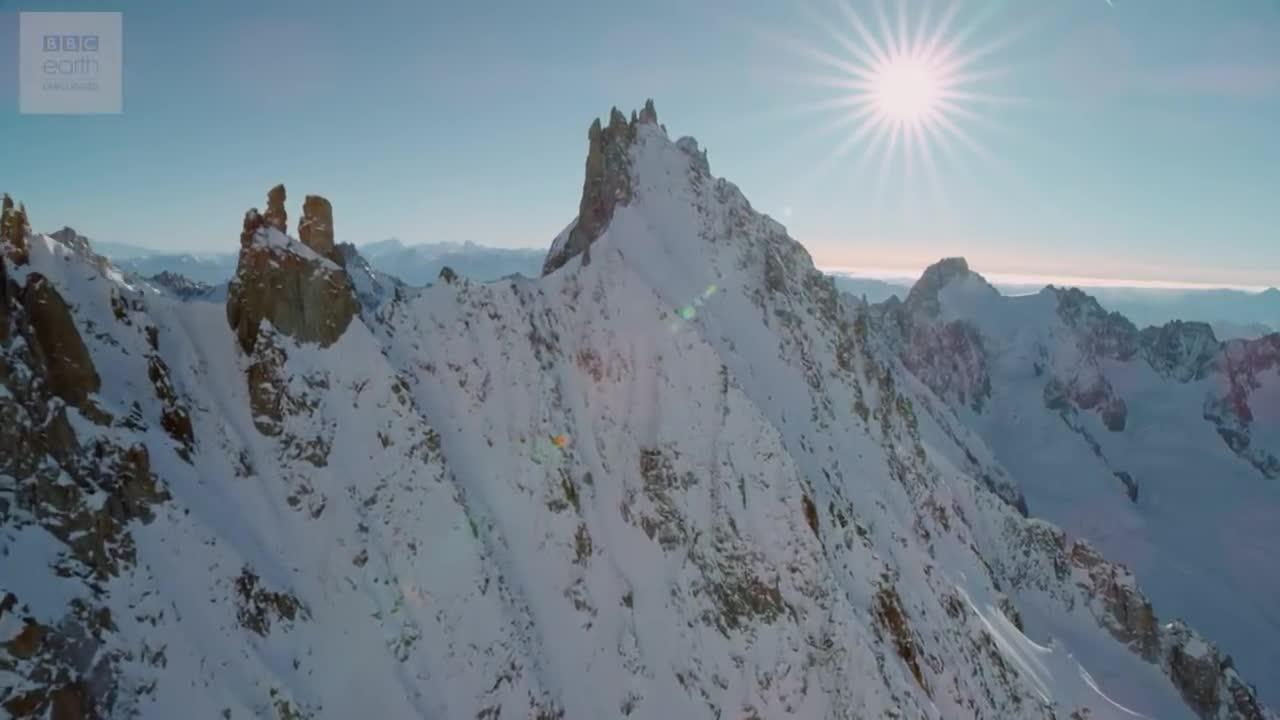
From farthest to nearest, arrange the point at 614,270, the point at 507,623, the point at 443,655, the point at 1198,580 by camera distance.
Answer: the point at 1198,580
the point at 614,270
the point at 507,623
the point at 443,655

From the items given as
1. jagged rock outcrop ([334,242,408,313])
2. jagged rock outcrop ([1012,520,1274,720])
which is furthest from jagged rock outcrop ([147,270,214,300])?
jagged rock outcrop ([1012,520,1274,720])

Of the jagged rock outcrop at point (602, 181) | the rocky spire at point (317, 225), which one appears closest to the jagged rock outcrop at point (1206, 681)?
the jagged rock outcrop at point (602, 181)

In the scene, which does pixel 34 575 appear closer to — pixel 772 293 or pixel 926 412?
pixel 772 293

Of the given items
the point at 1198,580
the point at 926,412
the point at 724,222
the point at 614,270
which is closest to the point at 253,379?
the point at 614,270

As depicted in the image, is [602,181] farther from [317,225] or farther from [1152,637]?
[1152,637]

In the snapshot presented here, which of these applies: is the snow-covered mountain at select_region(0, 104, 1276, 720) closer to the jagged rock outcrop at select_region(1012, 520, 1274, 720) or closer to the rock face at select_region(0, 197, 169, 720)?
the rock face at select_region(0, 197, 169, 720)

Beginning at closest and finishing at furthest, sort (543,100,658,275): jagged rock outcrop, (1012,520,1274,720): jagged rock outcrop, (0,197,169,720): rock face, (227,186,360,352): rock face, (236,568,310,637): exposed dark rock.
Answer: (0,197,169,720): rock face, (236,568,310,637): exposed dark rock, (227,186,360,352): rock face, (543,100,658,275): jagged rock outcrop, (1012,520,1274,720): jagged rock outcrop

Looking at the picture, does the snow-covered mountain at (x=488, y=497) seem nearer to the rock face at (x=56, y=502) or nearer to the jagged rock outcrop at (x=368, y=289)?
the rock face at (x=56, y=502)
